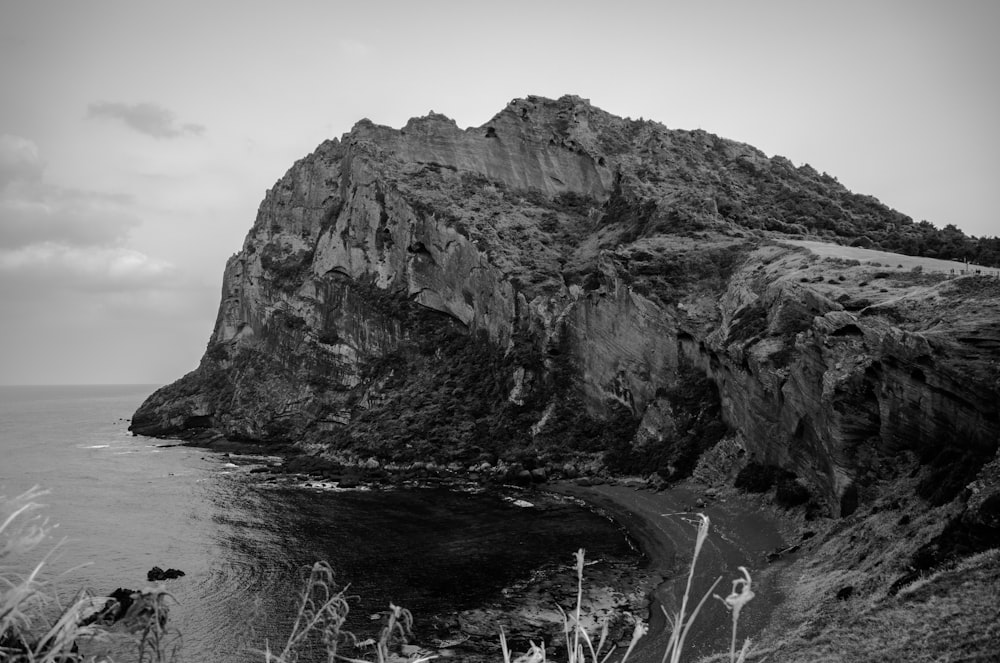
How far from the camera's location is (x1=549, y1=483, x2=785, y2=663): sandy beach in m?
24.0

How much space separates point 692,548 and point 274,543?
1038 inches

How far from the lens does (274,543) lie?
41.1 metres

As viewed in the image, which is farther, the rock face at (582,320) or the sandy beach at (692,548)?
the rock face at (582,320)

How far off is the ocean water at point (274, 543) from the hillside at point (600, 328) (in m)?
12.5

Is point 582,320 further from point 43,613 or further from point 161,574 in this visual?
point 43,613

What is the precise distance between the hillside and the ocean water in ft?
40.9

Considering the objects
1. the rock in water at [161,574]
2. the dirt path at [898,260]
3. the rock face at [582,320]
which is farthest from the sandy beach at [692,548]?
the rock in water at [161,574]

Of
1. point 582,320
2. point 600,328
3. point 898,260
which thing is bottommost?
point 600,328

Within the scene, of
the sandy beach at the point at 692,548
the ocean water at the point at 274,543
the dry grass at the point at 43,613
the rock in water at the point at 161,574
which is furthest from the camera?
the rock in water at the point at 161,574

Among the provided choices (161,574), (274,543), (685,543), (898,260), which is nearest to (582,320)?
(898,260)

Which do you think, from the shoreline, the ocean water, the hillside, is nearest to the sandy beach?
the shoreline

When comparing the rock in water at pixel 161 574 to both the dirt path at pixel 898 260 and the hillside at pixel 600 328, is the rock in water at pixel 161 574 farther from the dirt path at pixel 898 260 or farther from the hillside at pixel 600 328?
the dirt path at pixel 898 260

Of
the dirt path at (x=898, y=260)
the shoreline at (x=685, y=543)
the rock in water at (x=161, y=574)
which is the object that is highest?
the dirt path at (x=898, y=260)

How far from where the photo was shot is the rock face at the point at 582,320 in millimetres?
31156
